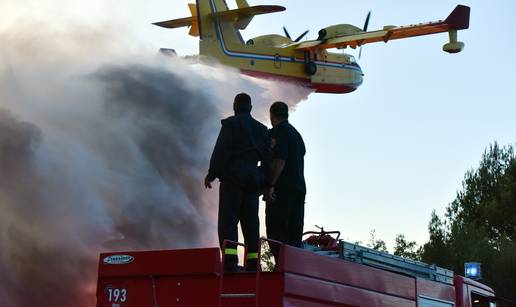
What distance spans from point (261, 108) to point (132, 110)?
724 centimetres

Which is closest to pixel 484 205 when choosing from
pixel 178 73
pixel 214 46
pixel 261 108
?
pixel 214 46

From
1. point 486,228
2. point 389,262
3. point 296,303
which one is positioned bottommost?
point 296,303

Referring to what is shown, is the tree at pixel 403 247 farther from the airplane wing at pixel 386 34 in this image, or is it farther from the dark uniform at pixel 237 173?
the dark uniform at pixel 237 173

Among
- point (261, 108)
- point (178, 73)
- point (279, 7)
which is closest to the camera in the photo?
point (178, 73)

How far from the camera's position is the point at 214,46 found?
33.5 m

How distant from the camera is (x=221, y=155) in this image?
309 inches

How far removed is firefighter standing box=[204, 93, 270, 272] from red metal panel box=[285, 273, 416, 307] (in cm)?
100

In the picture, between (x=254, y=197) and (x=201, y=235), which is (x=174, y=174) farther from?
(x=254, y=197)

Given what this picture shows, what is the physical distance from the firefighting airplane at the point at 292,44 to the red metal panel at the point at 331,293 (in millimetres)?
23473

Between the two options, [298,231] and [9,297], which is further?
[9,297]

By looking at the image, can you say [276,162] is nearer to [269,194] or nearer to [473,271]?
[269,194]

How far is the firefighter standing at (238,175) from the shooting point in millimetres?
7836

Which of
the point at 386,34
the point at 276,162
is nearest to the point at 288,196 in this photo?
the point at 276,162

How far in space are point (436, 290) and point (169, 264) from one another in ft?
11.2
